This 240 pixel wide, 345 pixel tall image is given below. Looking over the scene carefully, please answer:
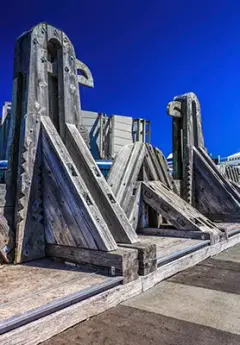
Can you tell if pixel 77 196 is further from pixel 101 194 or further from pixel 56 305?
pixel 56 305

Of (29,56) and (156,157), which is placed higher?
(29,56)

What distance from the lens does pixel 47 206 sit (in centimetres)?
341

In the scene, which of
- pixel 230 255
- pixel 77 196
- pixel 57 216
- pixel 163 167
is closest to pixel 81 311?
pixel 77 196

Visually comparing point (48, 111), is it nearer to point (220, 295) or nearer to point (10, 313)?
point (10, 313)

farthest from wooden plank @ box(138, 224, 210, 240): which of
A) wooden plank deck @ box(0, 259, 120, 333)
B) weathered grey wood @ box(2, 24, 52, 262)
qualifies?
weathered grey wood @ box(2, 24, 52, 262)

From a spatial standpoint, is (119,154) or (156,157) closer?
(119,154)

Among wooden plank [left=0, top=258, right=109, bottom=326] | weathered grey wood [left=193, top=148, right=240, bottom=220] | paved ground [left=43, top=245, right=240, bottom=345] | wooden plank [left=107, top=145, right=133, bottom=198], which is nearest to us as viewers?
paved ground [left=43, top=245, right=240, bottom=345]

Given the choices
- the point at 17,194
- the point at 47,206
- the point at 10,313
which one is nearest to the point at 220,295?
the point at 10,313

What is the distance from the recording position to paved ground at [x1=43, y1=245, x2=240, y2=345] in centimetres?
192

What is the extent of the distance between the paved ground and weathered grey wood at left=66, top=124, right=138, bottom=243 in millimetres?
642

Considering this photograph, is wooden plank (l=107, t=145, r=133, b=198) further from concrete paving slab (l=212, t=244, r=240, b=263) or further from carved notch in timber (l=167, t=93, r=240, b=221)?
carved notch in timber (l=167, t=93, r=240, b=221)

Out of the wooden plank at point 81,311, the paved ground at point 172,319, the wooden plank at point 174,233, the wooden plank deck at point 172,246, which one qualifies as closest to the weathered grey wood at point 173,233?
the wooden plank at point 174,233

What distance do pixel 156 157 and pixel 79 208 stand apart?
3103 mm

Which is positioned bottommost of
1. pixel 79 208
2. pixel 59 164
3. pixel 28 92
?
pixel 79 208
